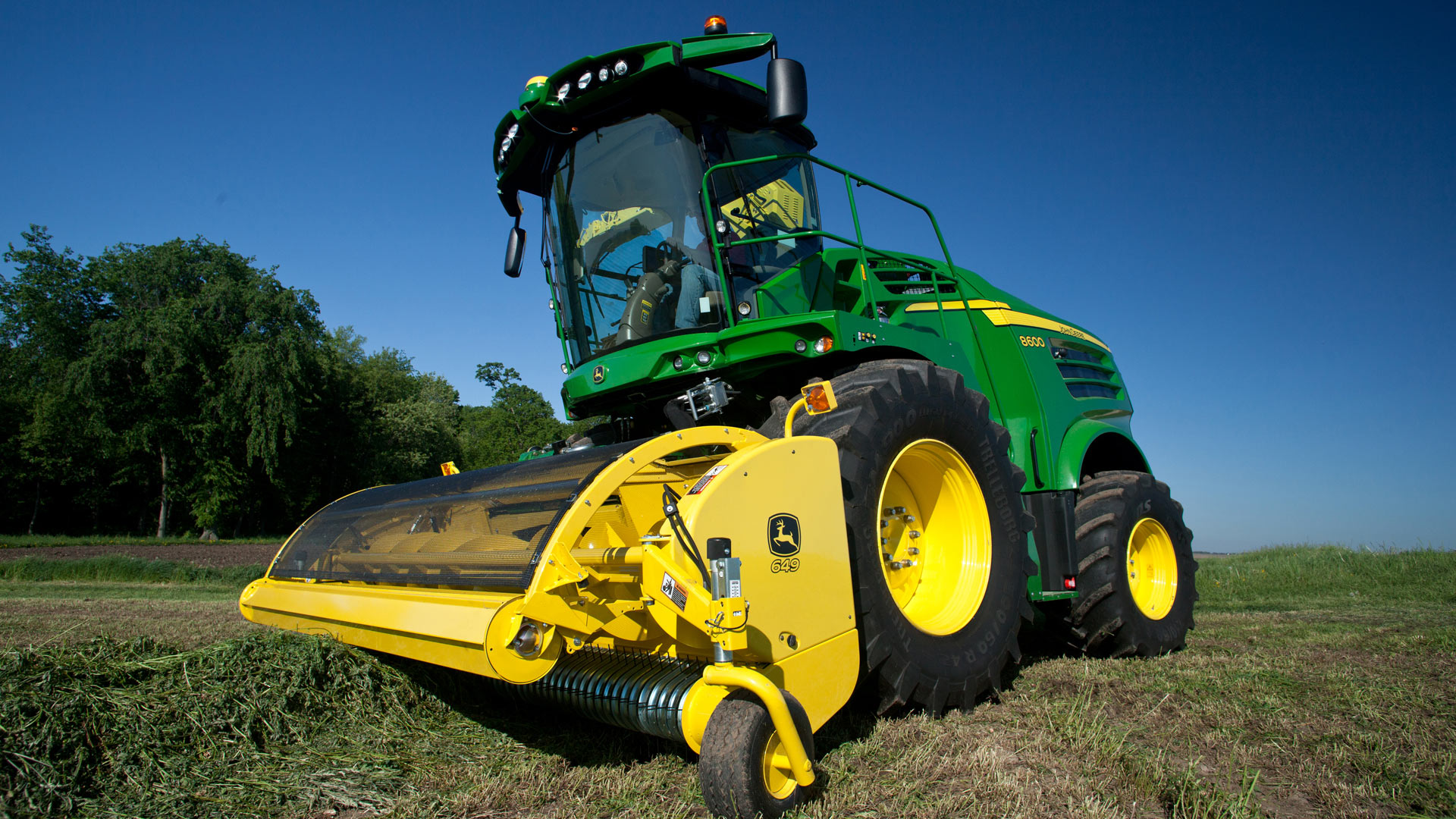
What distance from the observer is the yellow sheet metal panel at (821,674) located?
2.52 metres

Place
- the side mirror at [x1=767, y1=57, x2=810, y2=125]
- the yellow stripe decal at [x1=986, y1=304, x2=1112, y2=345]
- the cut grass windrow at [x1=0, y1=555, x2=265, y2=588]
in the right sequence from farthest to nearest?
the cut grass windrow at [x1=0, y1=555, x2=265, y2=588], the yellow stripe decal at [x1=986, y1=304, x2=1112, y2=345], the side mirror at [x1=767, y1=57, x2=810, y2=125]

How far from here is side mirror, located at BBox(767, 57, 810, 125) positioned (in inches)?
131

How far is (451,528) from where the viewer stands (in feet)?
11.0

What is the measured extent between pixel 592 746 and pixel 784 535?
1.25 meters

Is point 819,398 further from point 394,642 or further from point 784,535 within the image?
point 394,642

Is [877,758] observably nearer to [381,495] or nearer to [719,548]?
[719,548]

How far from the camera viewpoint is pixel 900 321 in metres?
4.85

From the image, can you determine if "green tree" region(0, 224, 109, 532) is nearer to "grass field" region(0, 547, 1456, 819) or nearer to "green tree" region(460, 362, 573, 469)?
"green tree" region(460, 362, 573, 469)

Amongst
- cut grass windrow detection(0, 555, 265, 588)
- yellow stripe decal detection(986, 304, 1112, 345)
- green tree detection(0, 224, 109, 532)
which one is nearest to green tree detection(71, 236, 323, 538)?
green tree detection(0, 224, 109, 532)

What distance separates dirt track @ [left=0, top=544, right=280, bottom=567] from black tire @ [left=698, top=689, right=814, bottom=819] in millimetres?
16247

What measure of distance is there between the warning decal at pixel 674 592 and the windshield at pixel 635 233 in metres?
1.85

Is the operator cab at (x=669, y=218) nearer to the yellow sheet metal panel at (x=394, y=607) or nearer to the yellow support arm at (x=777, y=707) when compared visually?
the yellow sheet metal panel at (x=394, y=607)

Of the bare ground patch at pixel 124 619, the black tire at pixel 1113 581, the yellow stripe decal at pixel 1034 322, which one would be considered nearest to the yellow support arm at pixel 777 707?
the black tire at pixel 1113 581

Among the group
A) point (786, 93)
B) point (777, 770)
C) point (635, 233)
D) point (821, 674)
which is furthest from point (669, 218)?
point (777, 770)
